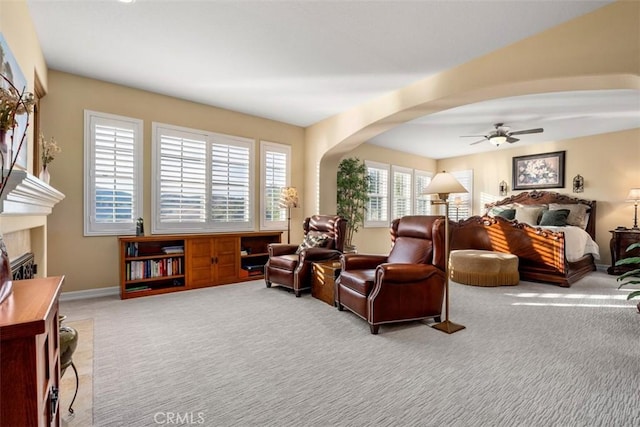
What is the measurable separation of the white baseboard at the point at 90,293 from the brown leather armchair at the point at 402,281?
119 inches

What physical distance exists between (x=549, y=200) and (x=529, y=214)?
60 centimetres

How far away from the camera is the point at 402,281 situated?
280 centimetres

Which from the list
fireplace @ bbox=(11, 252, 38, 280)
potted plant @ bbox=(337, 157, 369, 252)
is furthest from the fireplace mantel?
potted plant @ bbox=(337, 157, 369, 252)

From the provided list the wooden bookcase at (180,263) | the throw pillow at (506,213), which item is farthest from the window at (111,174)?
the throw pillow at (506,213)

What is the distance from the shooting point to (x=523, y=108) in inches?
180

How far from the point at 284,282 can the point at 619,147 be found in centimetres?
685

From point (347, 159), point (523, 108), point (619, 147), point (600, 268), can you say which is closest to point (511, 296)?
point (523, 108)

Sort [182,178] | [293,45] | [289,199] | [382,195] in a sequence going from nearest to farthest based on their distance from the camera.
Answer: [293,45]
[182,178]
[289,199]
[382,195]

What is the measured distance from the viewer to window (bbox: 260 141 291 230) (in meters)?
5.33

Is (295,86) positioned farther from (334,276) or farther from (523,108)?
(523,108)

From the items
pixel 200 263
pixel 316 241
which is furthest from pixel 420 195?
pixel 200 263

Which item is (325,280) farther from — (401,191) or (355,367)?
(401,191)

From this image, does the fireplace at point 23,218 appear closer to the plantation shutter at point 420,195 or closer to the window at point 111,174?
the window at point 111,174

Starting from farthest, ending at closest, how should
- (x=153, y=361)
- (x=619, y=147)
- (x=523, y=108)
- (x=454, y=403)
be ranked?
1. (x=619, y=147)
2. (x=523, y=108)
3. (x=153, y=361)
4. (x=454, y=403)
